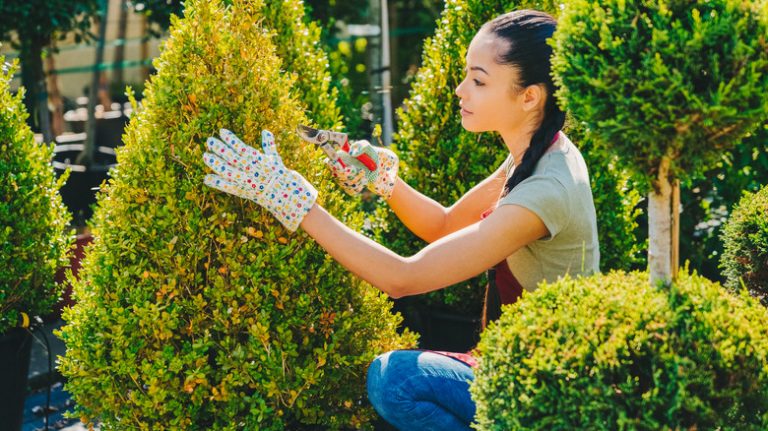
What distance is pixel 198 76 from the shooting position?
2.48 metres

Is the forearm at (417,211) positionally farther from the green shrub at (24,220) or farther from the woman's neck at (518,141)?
the green shrub at (24,220)

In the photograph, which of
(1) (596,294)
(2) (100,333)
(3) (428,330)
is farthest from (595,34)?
(3) (428,330)

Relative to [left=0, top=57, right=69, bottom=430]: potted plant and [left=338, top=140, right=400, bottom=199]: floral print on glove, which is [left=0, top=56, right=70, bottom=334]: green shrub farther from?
[left=338, top=140, right=400, bottom=199]: floral print on glove

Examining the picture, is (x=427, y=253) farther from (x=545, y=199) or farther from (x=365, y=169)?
(x=365, y=169)

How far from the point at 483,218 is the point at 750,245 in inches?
52.5

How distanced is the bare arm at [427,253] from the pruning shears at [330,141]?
12.4 inches

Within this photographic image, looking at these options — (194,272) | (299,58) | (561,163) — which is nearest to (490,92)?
(561,163)

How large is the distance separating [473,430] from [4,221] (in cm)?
189

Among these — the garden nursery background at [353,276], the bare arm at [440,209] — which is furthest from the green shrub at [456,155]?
the bare arm at [440,209]

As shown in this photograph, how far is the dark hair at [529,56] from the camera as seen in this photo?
2.66 m

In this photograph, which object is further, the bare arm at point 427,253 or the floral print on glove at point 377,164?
the floral print on glove at point 377,164

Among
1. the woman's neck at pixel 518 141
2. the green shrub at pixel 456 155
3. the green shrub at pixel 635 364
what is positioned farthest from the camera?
the green shrub at pixel 456 155

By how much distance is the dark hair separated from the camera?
2656 millimetres

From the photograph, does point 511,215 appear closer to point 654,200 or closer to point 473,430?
point 654,200
